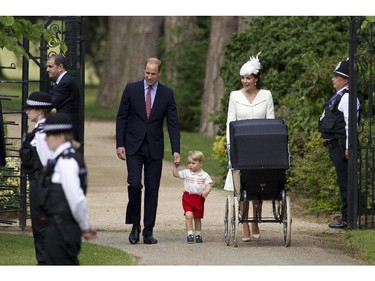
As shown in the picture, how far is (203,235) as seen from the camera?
42.1 feet

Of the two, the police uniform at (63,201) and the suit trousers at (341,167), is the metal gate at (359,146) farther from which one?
the police uniform at (63,201)

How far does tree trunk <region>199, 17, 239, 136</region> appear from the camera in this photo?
25.9 meters

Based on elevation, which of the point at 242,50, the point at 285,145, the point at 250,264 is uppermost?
the point at 242,50

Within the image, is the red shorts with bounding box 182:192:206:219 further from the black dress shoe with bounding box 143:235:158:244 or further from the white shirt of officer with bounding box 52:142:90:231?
the white shirt of officer with bounding box 52:142:90:231

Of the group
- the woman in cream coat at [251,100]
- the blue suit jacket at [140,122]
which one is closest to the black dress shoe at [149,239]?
the blue suit jacket at [140,122]

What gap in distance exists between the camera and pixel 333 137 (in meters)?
13.4

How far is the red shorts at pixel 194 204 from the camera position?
12195mm

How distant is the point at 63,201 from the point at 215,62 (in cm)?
1774

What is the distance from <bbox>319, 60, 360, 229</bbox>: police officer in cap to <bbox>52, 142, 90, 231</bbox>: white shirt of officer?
5.47 meters

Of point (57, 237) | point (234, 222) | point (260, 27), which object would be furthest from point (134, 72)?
point (57, 237)

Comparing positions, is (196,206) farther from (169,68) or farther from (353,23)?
(169,68)

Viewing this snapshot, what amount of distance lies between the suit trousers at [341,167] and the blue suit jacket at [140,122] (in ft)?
7.22

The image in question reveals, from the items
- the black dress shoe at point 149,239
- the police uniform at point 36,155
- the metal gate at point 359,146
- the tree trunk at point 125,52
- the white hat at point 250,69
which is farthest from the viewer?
the tree trunk at point 125,52

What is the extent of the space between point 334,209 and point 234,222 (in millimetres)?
2868
